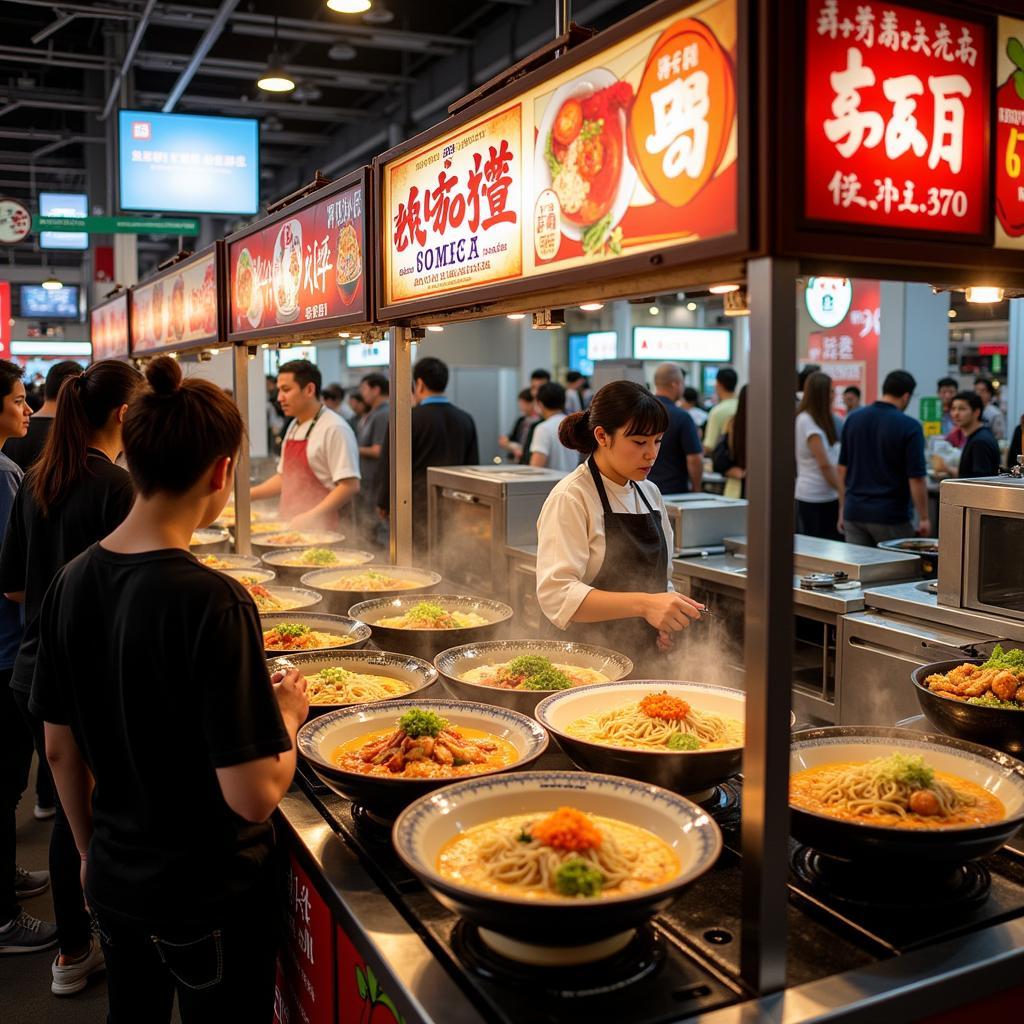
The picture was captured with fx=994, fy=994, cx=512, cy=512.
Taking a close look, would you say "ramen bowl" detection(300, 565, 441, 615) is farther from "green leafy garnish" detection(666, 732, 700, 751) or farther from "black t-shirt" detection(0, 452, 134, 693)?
"green leafy garnish" detection(666, 732, 700, 751)

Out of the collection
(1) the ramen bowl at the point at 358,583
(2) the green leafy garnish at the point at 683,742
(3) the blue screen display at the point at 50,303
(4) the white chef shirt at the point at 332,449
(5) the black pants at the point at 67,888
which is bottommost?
(5) the black pants at the point at 67,888

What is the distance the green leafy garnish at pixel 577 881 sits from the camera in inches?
56.9

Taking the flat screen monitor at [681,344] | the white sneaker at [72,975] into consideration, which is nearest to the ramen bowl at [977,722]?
the white sneaker at [72,975]

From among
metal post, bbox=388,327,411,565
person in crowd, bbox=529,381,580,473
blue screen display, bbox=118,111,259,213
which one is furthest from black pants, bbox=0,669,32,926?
blue screen display, bbox=118,111,259,213

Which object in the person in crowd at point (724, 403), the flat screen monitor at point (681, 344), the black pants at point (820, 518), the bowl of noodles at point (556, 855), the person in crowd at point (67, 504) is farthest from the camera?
the flat screen monitor at point (681, 344)

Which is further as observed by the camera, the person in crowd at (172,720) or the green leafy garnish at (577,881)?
the person in crowd at (172,720)

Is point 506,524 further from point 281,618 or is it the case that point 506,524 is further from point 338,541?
point 281,618

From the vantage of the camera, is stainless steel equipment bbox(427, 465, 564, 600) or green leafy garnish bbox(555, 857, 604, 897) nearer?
green leafy garnish bbox(555, 857, 604, 897)

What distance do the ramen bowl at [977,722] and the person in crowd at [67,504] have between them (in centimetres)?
228

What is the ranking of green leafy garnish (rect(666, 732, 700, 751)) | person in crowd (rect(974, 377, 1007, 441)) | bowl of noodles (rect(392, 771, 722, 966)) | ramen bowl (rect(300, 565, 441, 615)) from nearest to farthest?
1. bowl of noodles (rect(392, 771, 722, 966))
2. green leafy garnish (rect(666, 732, 700, 751))
3. ramen bowl (rect(300, 565, 441, 615))
4. person in crowd (rect(974, 377, 1007, 441))

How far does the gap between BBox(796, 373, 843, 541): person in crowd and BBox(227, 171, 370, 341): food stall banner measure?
178 inches

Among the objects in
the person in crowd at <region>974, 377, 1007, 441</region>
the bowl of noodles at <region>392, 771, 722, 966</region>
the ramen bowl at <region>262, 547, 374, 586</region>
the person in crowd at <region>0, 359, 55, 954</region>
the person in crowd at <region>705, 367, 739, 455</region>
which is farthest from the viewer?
the person in crowd at <region>974, 377, 1007, 441</region>

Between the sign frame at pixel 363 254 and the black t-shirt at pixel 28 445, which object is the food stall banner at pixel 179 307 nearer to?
the sign frame at pixel 363 254

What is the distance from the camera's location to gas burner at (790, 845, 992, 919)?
1652mm
